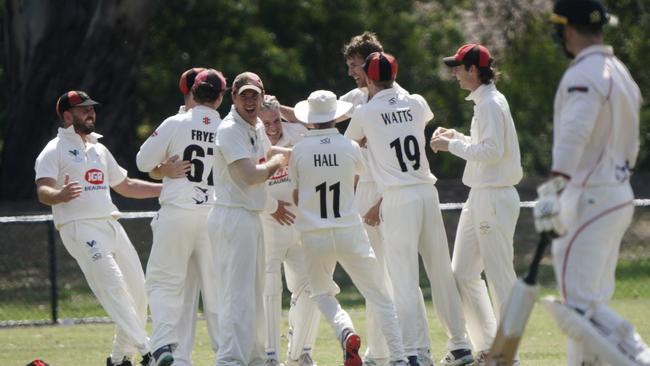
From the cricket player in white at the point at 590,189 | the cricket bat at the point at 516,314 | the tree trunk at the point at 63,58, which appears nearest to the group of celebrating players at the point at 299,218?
the cricket bat at the point at 516,314

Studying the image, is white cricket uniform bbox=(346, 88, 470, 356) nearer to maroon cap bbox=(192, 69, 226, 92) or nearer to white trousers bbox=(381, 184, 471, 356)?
white trousers bbox=(381, 184, 471, 356)

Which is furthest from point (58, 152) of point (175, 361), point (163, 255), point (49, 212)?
point (49, 212)

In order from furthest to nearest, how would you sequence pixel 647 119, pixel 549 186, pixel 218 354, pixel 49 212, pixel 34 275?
pixel 647 119 < pixel 49 212 < pixel 34 275 < pixel 218 354 < pixel 549 186

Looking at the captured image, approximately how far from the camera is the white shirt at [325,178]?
31.4ft

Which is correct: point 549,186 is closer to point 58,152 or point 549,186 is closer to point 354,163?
point 354,163

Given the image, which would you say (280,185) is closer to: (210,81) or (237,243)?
(210,81)

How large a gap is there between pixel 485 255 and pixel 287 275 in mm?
1634

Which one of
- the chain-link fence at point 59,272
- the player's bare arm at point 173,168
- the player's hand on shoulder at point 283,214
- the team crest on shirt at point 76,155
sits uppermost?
the team crest on shirt at point 76,155

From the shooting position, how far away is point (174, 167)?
10.1 meters

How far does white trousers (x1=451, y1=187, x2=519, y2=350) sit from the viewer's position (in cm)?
998

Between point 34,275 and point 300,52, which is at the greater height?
point 300,52

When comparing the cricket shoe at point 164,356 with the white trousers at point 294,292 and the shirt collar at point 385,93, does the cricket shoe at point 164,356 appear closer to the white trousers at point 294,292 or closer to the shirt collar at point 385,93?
the white trousers at point 294,292

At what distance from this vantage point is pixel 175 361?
10.1m

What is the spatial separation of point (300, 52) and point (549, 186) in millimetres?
17811
